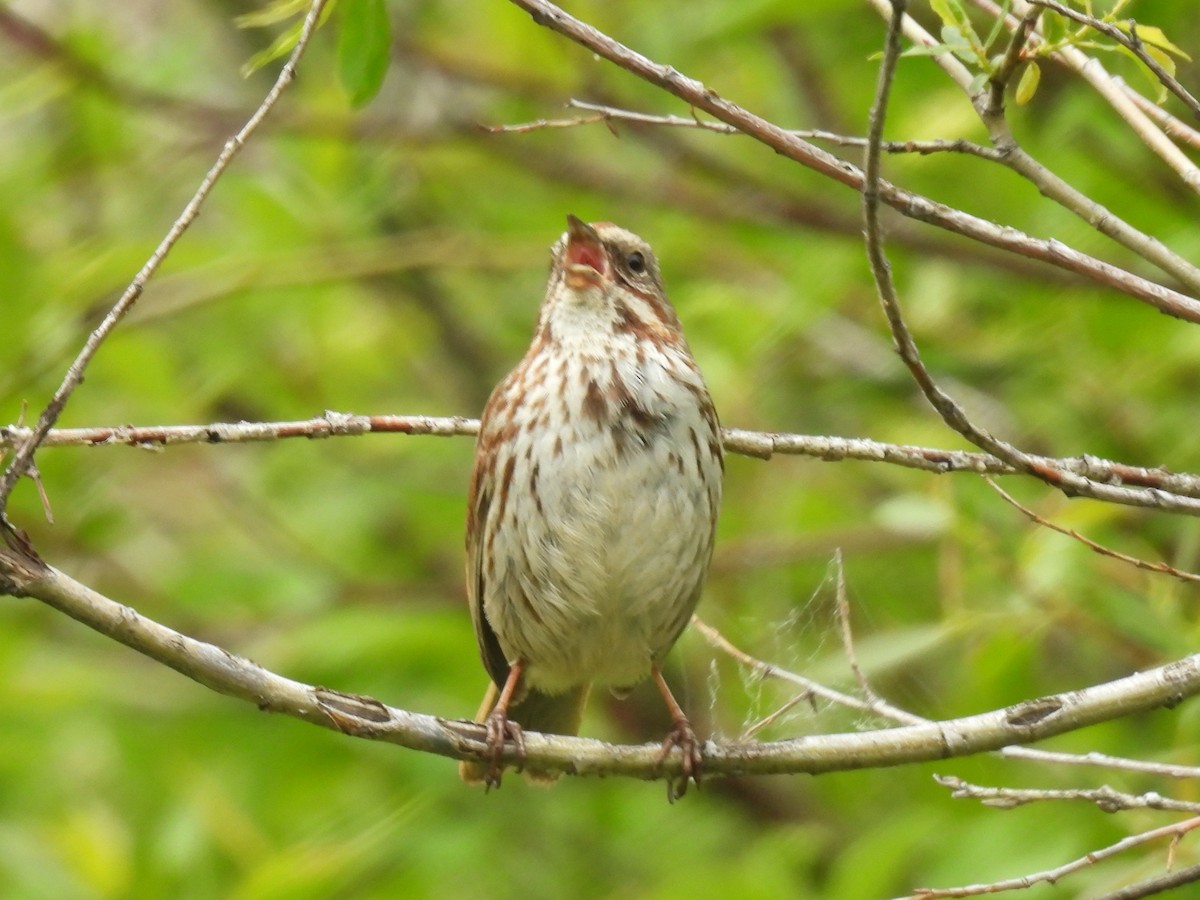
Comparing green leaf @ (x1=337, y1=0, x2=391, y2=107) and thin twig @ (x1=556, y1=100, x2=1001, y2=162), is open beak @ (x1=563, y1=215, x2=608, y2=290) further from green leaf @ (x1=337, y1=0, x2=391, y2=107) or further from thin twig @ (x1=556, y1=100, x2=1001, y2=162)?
green leaf @ (x1=337, y1=0, x2=391, y2=107)

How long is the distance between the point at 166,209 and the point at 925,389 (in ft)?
16.7

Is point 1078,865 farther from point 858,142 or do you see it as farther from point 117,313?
point 117,313

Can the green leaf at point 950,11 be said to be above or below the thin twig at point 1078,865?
above

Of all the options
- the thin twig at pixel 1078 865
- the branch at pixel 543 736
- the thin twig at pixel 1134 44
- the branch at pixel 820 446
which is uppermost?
the thin twig at pixel 1134 44

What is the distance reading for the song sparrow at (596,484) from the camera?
163 inches

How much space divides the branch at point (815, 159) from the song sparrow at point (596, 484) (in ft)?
4.34

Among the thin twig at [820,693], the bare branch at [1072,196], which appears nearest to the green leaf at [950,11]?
the bare branch at [1072,196]

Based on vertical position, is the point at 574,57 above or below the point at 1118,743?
above

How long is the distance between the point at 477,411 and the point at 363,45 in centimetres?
419

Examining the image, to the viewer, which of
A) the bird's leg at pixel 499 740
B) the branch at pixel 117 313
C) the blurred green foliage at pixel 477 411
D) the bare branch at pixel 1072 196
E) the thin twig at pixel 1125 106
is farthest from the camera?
the blurred green foliage at pixel 477 411

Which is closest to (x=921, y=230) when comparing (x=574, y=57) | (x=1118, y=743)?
(x=574, y=57)

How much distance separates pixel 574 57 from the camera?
627cm

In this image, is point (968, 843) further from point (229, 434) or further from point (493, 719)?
point (229, 434)

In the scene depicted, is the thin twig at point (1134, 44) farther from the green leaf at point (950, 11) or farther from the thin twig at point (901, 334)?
the thin twig at point (901, 334)
